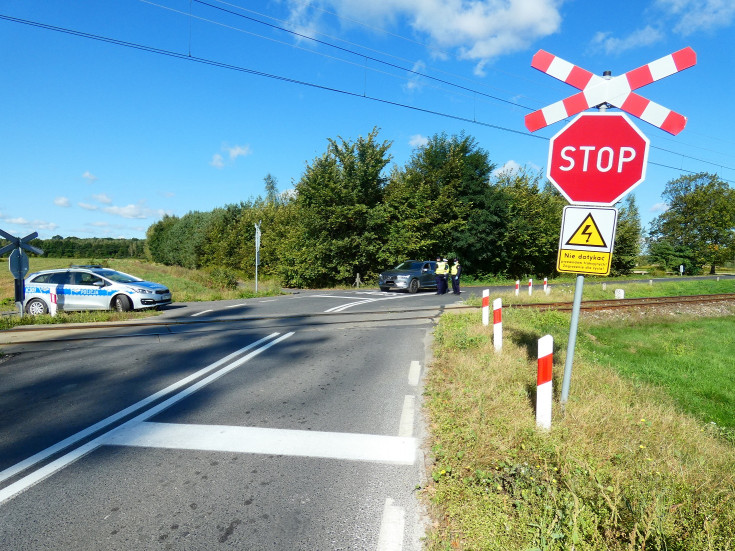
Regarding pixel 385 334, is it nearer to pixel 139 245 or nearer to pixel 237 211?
pixel 237 211

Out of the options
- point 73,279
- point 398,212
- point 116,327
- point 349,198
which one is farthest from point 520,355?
point 398,212

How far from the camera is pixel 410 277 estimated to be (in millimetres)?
20484

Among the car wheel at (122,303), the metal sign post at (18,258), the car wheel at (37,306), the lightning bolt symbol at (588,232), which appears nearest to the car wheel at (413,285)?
the car wheel at (122,303)

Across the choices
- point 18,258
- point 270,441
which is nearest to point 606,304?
point 270,441

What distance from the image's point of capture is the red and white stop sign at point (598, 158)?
3506mm

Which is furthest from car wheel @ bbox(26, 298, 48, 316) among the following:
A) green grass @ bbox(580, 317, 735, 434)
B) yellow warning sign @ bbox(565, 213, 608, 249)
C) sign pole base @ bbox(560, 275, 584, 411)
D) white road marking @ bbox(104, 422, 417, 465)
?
green grass @ bbox(580, 317, 735, 434)

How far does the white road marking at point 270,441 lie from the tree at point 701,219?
71.3 meters

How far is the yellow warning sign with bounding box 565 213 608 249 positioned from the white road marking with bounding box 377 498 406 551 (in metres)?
2.69

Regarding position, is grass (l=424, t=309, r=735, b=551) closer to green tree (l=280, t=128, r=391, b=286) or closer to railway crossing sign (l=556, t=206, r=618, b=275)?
railway crossing sign (l=556, t=206, r=618, b=275)

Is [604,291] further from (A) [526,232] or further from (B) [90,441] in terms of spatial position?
(B) [90,441]

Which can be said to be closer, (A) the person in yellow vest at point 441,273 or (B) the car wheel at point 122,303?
(B) the car wheel at point 122,303

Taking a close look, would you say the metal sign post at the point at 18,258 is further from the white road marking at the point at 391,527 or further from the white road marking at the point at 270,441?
the white road marking at the point at 391,527

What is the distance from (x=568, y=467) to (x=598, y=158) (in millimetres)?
2561

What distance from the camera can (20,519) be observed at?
8.77ft
